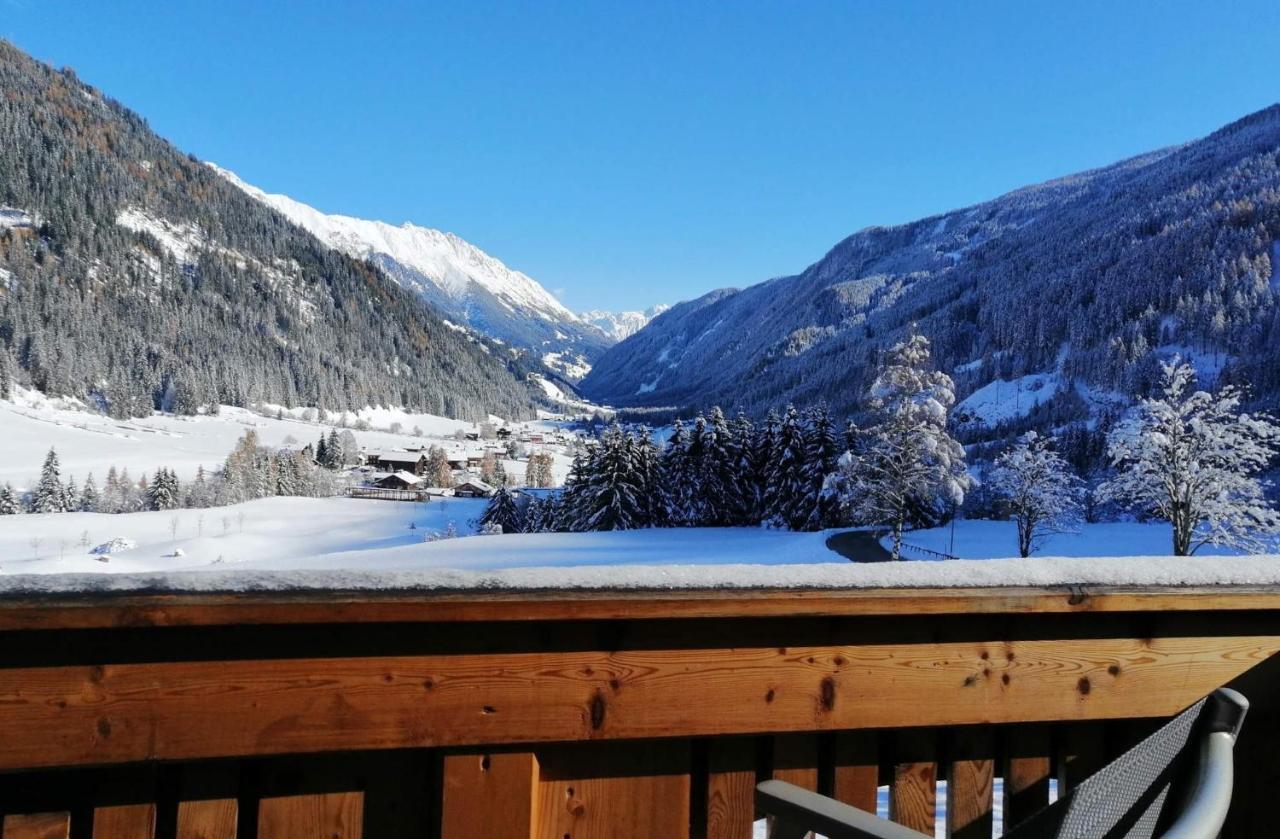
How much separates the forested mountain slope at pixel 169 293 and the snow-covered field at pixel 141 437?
404 cm

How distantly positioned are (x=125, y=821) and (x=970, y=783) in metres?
1.78

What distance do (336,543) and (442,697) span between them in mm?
38681

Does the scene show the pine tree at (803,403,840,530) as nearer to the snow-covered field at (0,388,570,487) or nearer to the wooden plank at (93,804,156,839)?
the wooden plank at (93,804,156,839)

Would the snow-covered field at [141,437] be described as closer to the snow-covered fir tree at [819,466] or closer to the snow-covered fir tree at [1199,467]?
the snow-covered fir tree at [819,466]

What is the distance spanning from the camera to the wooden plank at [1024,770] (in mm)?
1573

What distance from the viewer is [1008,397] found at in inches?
3081

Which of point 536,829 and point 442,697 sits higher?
point 442,697

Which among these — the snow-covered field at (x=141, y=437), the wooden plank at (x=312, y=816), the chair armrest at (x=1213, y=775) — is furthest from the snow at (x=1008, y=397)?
the wooden plank at (x=312, y=816)

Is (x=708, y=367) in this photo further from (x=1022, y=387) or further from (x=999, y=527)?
(x=999, y=527)

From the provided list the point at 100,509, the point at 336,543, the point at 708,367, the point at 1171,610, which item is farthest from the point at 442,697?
the point at 708,367

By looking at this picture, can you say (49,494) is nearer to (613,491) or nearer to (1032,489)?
(613,491)

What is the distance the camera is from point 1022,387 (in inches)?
3098

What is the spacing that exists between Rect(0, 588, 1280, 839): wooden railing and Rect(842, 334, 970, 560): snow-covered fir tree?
17399mm

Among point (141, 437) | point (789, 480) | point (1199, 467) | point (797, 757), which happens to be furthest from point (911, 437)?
point (141, 437)
